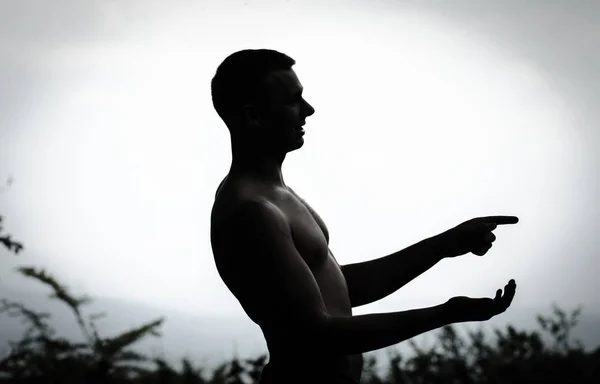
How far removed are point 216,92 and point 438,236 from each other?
32.1 inches

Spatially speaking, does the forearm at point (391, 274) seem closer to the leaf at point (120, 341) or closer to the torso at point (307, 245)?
the torso at point (307, 245)

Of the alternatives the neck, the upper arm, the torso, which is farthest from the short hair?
the upper arm

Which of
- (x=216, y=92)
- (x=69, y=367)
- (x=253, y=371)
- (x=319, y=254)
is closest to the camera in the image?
(x=319, y=254)

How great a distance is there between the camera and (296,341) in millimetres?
Answer: 2012

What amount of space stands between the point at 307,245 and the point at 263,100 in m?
0.44

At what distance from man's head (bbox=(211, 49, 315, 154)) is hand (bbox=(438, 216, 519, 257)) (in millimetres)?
559

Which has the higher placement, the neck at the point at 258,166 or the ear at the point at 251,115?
the ear at the point at 251,115

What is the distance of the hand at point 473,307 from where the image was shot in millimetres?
1938

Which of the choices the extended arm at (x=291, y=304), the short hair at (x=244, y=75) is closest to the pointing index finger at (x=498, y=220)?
the extended arm at (x=291, y=304)

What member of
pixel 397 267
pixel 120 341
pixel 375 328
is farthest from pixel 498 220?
pixel 120 341

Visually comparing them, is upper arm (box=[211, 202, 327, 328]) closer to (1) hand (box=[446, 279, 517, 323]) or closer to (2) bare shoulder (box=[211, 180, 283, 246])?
(2) bare shoulder (box=[211, 180, 283, 246])

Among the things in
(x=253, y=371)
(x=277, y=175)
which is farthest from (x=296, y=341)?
(x=253, y=371)

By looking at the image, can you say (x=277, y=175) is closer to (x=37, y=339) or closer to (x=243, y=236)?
(x=243, y=236)

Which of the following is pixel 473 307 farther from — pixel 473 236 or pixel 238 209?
pixel 238 209
